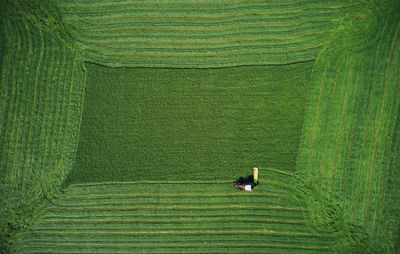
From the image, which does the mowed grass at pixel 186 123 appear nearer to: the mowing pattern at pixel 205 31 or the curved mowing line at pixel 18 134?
the mowing pattern at pixel 205 31

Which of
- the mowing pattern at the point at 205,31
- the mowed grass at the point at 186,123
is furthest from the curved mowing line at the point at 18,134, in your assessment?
the mowing pattern at the point at 205,31

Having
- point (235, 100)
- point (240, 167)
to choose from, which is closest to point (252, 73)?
point (235, 100)

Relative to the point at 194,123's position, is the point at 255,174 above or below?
below

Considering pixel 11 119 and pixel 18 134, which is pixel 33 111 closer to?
pixel 11 119

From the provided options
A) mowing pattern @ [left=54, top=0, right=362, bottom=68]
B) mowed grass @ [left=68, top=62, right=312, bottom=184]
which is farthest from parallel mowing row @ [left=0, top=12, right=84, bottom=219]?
mowing pattern @ [left=54, top=0, right=362, bottom=68]

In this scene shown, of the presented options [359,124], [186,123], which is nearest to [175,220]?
[186,123]

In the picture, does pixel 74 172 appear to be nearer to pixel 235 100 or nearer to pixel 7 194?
pixel 7 194
